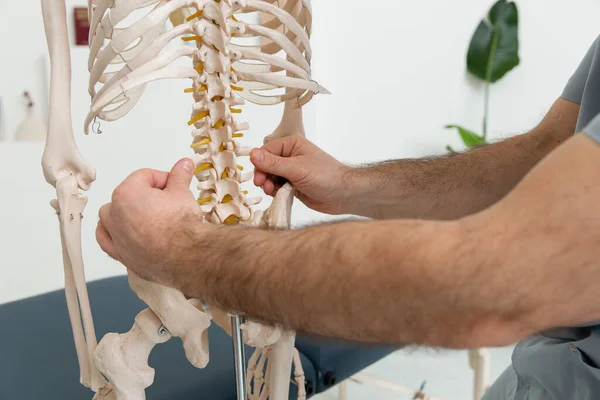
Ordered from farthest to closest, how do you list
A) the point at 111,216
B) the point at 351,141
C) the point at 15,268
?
1. the point at 351,141
2. the point at 15,268
3. the point at 111,216

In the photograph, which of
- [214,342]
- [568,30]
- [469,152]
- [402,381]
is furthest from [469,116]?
[214,342]

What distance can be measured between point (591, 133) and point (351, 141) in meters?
2.49

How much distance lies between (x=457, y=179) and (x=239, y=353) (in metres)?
0.61

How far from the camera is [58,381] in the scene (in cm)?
124

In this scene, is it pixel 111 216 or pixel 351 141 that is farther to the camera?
pixel 351 141

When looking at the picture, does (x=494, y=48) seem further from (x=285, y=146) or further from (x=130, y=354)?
(x=130, y=354)

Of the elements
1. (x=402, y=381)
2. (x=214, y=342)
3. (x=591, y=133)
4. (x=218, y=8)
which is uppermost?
(x=218, y=8)

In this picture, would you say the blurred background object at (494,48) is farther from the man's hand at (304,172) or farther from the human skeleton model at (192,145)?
the human skeleton model at (192,145)

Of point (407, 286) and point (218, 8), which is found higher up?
point (218, 8)

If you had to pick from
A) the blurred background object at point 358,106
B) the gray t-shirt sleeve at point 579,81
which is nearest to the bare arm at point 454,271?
the gray t-shirt sleeve at point 579,81

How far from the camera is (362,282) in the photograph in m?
0.61

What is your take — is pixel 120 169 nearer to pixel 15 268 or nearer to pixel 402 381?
pixel 15 268

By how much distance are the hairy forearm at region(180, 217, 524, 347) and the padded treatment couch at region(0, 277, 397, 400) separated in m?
0.46

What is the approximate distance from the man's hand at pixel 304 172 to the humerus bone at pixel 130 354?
34 centimetres
